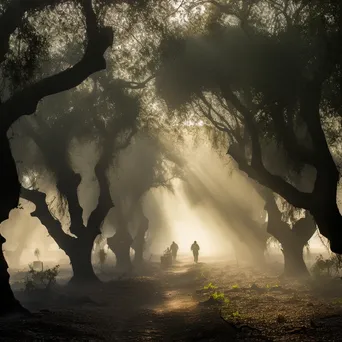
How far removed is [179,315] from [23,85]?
9.07 metres

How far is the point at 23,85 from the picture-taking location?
36.8 ft

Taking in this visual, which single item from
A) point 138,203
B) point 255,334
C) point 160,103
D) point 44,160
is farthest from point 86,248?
point 138,203

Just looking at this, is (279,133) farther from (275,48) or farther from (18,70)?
(18,70)

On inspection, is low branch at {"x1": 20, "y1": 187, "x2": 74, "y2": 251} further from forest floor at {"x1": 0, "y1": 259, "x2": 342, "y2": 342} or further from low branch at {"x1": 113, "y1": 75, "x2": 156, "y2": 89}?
low branch at {"x1": 113, "y1": 75, "x2": 156, "y2": 89}

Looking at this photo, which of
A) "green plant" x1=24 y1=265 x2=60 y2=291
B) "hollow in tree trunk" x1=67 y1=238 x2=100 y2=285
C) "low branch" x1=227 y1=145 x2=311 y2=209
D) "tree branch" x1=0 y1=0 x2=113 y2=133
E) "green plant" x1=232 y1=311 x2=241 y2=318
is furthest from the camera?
"hollow in tree trunk" x1=67 y1=238 x2=100 y2=285

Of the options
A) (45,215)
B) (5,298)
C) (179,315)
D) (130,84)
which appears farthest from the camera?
(45,215)

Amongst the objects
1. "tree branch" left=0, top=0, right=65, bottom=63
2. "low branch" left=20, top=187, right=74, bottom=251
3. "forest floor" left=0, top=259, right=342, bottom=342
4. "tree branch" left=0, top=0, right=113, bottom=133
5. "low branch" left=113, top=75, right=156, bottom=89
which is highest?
"low branch" left=113, top=75, right=156, bottom=89

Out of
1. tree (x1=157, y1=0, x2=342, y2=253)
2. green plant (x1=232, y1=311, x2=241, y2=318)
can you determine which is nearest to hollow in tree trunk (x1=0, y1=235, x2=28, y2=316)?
green plant (x1=232, y1=311, x2=241, y2=318)

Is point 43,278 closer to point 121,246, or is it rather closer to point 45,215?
point 45,215

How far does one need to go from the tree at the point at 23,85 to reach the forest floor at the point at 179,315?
2.38m

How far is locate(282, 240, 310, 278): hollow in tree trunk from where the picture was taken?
77.5 ft

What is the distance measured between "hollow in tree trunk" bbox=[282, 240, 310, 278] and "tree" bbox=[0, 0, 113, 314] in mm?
17478

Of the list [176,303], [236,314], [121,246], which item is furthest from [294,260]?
[121,246]

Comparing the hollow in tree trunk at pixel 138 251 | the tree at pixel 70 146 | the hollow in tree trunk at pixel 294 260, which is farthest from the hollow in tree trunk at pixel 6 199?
the hollow in tree trunk at pixel 138 251
